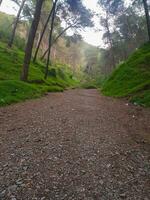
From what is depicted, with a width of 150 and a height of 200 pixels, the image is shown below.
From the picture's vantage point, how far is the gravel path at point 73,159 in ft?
12.4

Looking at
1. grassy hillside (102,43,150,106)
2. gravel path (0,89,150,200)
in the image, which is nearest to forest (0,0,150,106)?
grassy hillside (102,43,150,106)

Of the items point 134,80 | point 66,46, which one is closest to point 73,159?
point 134,80

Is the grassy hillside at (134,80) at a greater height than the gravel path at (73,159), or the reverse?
the grassy hillside at (134,80)

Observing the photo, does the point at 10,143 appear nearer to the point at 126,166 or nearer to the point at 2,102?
the point at 126,166

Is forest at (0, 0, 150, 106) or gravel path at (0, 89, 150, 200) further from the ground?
forest at (0, 0, 150, 106)

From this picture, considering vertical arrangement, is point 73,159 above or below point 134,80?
below

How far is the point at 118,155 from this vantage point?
533 cm

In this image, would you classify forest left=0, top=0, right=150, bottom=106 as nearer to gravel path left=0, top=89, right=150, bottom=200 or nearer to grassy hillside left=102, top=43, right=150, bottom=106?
grassy hillside left=102, top=43, right=150, bottom=106

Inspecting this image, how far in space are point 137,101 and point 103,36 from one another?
35674 mm

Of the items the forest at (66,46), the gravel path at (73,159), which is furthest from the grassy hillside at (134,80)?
the gravel path at (73,159)

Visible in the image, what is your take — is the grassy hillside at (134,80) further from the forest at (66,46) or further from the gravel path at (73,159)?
the gravel path at (73,159)

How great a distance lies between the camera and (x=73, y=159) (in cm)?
495

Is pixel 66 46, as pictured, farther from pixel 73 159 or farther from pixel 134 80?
pixel 73 159

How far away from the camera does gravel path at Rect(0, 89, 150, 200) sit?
3.78 metres
